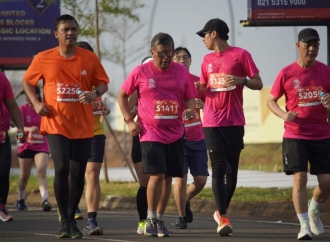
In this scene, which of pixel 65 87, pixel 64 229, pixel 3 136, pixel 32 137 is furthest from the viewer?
pixel 32 137

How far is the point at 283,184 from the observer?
19844 millimetres

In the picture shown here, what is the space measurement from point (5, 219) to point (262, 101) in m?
26.3

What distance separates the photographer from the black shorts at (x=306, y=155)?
1071 centimetres

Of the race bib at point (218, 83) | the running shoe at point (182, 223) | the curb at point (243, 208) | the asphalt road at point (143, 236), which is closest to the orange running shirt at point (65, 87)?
the asphalt road at point (143, 236)

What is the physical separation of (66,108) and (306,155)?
248 cm

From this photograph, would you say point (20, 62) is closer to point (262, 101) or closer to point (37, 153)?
point (37, 153)

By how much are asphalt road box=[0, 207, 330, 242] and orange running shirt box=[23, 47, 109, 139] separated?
3.69ft

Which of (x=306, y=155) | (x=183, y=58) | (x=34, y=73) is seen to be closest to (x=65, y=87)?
(x=34, y=73)

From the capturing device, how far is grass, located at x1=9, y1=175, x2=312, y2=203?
1544cm

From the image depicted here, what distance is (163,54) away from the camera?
1086 cm

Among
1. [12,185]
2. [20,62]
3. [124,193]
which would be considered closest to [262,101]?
[20,62]

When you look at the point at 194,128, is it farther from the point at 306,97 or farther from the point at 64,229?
the point at 64,229

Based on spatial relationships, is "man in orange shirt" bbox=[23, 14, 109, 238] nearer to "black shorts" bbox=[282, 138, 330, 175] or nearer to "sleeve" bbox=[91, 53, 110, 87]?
"sleeve" bbox=[91, 53, 110, 87]

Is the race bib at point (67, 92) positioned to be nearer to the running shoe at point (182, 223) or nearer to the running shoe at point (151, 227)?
the running shoe at point (151, 227)
